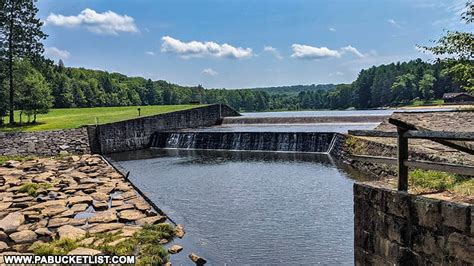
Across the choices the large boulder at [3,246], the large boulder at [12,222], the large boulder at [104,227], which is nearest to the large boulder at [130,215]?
the large boulder at [104,227]

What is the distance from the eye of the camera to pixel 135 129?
28906mm

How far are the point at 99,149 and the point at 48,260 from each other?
67.6 ft

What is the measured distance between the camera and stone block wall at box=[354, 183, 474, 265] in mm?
3871

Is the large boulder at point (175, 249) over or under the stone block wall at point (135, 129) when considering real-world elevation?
under

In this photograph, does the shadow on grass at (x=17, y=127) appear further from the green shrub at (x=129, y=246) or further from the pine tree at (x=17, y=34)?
the green shrub at (x=129, y=246)

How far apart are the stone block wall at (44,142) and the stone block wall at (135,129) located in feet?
3.05

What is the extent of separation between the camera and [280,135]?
76.9 ft

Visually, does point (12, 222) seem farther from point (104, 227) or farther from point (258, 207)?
point (258, 207)

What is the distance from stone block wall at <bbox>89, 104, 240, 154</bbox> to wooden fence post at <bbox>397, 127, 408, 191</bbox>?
24.4 m

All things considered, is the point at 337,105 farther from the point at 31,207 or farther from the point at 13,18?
the point at 31,207

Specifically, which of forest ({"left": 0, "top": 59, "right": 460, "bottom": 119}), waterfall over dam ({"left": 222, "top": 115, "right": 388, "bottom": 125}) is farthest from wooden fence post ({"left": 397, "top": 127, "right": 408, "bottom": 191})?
forest ({"left": 0, "top": 59, "right": 460, "bottom": 119})

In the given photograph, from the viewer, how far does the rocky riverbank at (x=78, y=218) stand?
7473mm

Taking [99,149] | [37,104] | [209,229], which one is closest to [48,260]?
[209,229]

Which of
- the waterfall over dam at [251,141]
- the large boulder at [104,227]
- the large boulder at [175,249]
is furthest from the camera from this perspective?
the waterfall over dam at [251,141]
